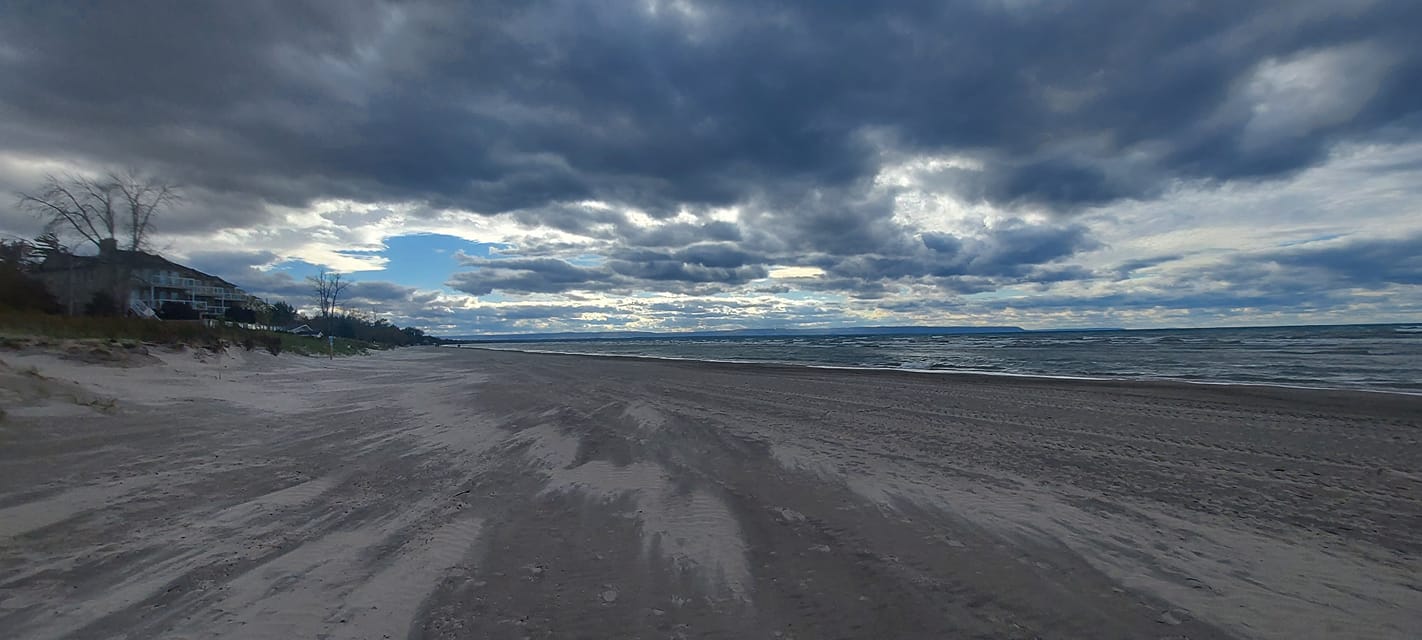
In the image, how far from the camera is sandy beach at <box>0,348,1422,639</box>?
12.7 feet

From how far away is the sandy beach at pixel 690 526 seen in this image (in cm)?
387

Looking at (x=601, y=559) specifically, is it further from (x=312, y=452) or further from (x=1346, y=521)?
(x=1346, y=521)

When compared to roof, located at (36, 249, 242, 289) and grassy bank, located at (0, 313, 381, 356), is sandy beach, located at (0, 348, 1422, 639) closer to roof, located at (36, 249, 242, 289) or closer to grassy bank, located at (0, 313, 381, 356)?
grassy bank, located at (0, 313, 381, 356)

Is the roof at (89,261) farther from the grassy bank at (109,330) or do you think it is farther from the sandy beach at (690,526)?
the sandy beach at (690,526)

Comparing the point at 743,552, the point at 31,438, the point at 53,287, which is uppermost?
the point at 53,287

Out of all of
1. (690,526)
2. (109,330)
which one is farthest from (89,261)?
(690,526)

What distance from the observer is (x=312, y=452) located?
888cm

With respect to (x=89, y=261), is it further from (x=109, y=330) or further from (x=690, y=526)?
(x=690, y=526)

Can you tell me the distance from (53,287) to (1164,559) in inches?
1662

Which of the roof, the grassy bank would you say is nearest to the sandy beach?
the grassy bank

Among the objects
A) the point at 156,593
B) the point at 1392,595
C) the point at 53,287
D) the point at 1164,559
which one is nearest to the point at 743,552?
the point at 1164,559

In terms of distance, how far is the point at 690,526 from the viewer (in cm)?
580

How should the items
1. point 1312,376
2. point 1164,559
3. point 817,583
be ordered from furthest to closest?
point 1312,376
point 1164,559
point 817,583

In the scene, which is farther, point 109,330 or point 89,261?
point 89,261
